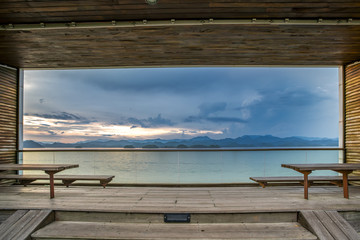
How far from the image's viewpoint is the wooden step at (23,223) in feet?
8.82

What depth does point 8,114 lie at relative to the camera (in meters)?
5.57

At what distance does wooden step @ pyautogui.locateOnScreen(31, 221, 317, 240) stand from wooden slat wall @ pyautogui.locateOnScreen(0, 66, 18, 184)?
150 inches

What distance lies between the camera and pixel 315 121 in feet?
34.5

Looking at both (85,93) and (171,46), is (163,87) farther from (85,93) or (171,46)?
(171,46)

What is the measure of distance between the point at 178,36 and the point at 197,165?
3006mm

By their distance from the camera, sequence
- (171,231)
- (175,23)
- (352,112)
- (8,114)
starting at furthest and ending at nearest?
(8,114)
(352,112)
(175,23)
(171,231)

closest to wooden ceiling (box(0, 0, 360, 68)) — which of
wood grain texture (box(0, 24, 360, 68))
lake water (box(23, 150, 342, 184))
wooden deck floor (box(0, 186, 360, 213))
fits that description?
wood grain texture (box(0, 24, 360, 68))

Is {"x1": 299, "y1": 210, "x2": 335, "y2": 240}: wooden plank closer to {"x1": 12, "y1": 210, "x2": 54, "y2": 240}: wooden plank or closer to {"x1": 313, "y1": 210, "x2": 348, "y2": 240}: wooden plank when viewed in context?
{"x1": 313, "y1": 210, "x2": 348, "y2": 240}: wooden plank

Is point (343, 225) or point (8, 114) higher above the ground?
point (8, 114)

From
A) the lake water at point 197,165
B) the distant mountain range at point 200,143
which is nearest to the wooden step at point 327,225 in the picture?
the lake water at point 197,165

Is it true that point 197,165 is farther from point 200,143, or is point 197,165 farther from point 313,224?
point 313,224

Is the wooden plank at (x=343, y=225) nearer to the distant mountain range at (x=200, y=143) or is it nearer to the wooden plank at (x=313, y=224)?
the wooden plank at (x=313, y=224)

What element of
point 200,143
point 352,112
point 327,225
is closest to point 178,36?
point 327,225

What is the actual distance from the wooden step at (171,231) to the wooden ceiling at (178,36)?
328cm
